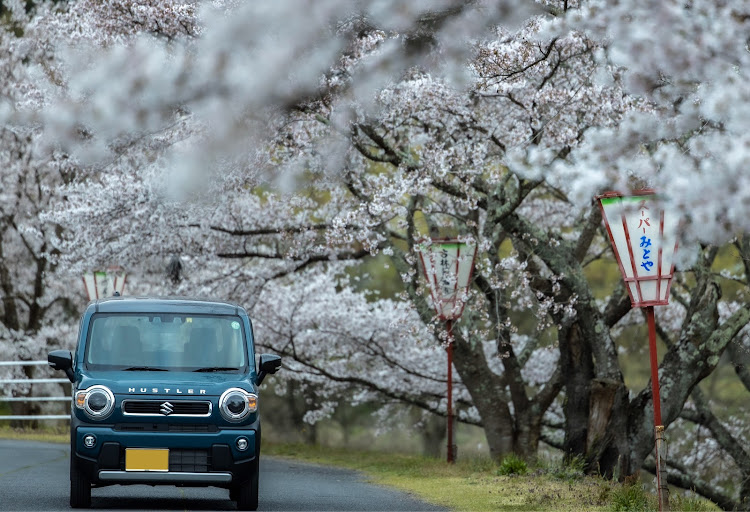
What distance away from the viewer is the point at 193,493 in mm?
12859

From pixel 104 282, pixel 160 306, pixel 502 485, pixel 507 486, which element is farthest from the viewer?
pixel 104 282

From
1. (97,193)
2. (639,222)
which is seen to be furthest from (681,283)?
(639,222)

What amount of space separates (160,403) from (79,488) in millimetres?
1053

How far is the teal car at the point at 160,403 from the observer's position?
34.2ft

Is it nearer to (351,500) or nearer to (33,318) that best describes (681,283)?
(351,500)

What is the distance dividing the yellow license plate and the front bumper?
0.11 ft

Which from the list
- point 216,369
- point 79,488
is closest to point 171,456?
point 79,488

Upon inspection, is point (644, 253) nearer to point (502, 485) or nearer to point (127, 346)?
point (502, 485)

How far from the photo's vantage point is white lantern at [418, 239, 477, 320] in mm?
18250

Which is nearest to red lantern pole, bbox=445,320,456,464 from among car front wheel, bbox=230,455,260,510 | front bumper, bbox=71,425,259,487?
car front wheel, bbox=230,455,260,510

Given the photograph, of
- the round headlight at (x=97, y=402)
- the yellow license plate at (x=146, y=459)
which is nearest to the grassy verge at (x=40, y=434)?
the round headlight at (x=97, y=402)

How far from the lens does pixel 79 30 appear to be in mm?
19359

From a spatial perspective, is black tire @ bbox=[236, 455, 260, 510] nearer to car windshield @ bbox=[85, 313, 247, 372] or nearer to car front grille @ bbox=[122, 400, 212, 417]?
car front grille @ bbox=[122, 400, 212, 417]

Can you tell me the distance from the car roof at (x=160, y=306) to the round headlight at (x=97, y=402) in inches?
40.6
